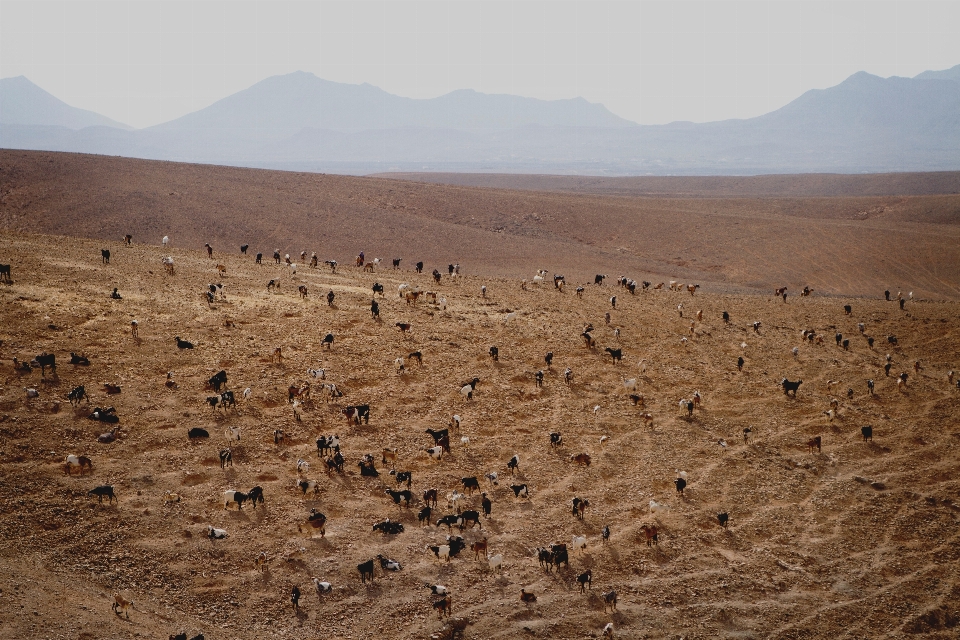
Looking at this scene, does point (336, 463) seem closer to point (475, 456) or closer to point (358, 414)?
point (358, 414)

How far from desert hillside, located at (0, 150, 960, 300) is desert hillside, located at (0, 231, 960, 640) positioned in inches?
804

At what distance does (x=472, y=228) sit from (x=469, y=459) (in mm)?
49432

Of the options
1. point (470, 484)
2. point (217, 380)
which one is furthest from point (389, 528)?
point (217, 380)

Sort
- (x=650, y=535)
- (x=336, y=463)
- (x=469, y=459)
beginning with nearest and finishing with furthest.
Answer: (x=650, y=535)
(x=336, y=463)
(x=469, y=459)

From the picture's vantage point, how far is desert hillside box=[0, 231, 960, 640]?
1462 cm

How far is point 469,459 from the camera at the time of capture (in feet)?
64.6

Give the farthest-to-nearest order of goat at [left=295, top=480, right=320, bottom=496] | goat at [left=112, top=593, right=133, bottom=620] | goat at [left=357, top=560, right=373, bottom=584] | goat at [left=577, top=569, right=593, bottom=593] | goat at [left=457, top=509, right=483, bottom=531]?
goat at [left=295, top=480, right=320, bottom=496]
goat at [left=457, top=509, right=483, bottom=531]
goat at [left=577, top=569, right=593, bottom=593]
goat at [left=357, top=560, right=373, bottom=584]
goat at [left=112, top=593, right=133, bottom=620]

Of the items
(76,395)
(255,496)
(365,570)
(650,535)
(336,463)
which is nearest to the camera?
(365,570)

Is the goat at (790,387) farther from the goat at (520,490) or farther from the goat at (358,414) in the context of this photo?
the goat at (358,414)

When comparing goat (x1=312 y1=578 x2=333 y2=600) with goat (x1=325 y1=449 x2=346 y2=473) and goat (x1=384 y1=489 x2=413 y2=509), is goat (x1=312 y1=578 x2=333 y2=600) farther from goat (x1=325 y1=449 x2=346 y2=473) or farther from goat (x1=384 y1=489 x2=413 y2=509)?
goat (x1=325 y1=449 x2=346 y2=473)

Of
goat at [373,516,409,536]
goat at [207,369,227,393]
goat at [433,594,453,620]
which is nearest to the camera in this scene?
goat at [433,594,453,620]

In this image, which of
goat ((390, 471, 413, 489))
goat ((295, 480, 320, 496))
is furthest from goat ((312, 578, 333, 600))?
goat ((390, 471, 413, 489))

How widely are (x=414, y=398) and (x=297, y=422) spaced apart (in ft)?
12.7

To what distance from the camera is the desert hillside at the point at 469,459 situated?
48.0ft
